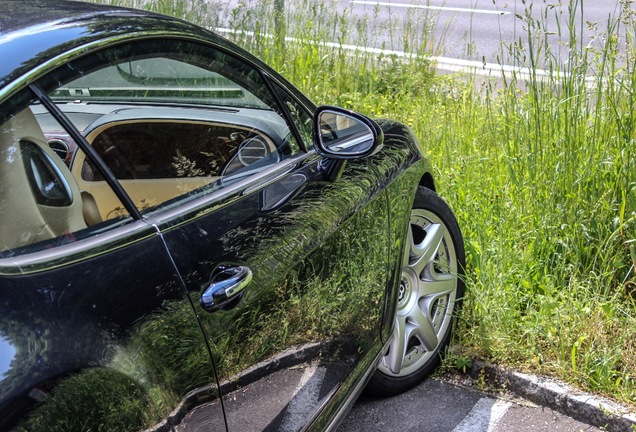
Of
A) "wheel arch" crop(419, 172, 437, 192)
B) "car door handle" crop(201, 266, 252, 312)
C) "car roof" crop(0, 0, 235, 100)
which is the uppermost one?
"car roof" crop(0, 0, 235, 100)

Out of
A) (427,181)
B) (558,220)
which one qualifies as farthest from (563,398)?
(427,181)

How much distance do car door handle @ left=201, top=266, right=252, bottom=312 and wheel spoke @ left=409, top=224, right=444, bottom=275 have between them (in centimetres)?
153

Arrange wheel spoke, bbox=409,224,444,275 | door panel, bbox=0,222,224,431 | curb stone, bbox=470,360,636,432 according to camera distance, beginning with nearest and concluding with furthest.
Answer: door panel, bbox=0,222,224,431
curb stone, bbox=470,360,636,432
wheel spoke, bbox=409,224,444,275

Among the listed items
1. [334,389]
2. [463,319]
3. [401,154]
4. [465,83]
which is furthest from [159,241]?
[465,83]

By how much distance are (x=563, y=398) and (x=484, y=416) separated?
13.0 inches

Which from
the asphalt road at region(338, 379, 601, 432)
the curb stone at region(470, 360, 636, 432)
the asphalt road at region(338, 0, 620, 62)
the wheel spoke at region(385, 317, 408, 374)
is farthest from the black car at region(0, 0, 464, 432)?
the asphalt road at region(338, 0, 620, 62)

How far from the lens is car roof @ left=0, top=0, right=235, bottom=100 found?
6.18 feet

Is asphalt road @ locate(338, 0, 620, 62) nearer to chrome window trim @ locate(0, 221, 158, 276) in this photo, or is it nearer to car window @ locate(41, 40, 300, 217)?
car window @ locate(41, 40, 300, 217)

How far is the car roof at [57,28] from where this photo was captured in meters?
1.88

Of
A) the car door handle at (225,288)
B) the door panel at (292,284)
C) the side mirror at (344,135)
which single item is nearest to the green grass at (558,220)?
the door panel at (292,284)

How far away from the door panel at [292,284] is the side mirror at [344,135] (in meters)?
0.08

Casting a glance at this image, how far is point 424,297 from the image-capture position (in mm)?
3650

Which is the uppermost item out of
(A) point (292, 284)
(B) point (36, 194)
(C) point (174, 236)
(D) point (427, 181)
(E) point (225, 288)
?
(B) point (36, 194)

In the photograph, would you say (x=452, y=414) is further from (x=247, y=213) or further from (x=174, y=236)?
(x=174, y=236)
